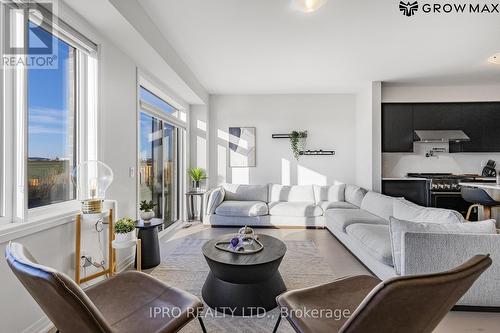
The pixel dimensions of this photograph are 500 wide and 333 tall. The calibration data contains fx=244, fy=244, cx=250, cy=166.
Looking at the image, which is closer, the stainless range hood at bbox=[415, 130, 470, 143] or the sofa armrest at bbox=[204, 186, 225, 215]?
the sofa armrest at bbox=[204, 186, 225, 215]

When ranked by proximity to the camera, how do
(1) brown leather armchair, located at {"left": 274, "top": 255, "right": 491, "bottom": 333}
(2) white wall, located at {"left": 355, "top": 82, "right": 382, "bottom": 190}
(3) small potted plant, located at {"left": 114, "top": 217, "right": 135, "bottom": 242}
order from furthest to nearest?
(2) white wall, located at {"left": 355, "top": 82, "right": 382, "bottom": 190}, (3) small potted plant, located at {"left": 114, "top": 217, "right": 135, "bottom": 242}, (1) brown leather armchair, located at {"left": 274, "top": 255, "right": 491, "bottom": 333}

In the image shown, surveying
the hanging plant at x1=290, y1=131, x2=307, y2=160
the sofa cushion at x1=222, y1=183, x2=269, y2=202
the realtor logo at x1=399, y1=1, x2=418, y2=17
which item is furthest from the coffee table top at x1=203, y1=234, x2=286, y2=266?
the hanging plant at x1=290, y1=131, x2=307, y2=160

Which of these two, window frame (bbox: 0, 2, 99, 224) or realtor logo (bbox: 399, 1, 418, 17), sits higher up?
realtor logo (bbox: 399, 1, 418, 17)

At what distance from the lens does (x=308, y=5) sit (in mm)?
2311

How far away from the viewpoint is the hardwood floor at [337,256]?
1772 mm

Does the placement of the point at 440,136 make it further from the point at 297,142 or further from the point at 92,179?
the point at 92,179

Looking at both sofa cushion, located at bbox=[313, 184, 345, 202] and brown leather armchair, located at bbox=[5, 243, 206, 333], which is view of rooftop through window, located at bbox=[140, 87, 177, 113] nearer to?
brown leather armchair, located at bbox=[5, 243, 206, 333]

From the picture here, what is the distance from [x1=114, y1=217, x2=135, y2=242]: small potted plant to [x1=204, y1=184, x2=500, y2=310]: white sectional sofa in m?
2.17

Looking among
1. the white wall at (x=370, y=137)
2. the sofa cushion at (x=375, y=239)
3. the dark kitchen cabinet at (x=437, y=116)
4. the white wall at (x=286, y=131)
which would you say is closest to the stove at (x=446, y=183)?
the white wall at (x=370, y=137)

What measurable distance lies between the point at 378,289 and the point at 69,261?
7.18ft

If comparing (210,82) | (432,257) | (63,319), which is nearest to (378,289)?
(63,319)

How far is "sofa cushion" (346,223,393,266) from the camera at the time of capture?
222cm

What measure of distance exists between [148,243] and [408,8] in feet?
12.0

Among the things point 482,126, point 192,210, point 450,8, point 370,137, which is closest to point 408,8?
point 450,8
